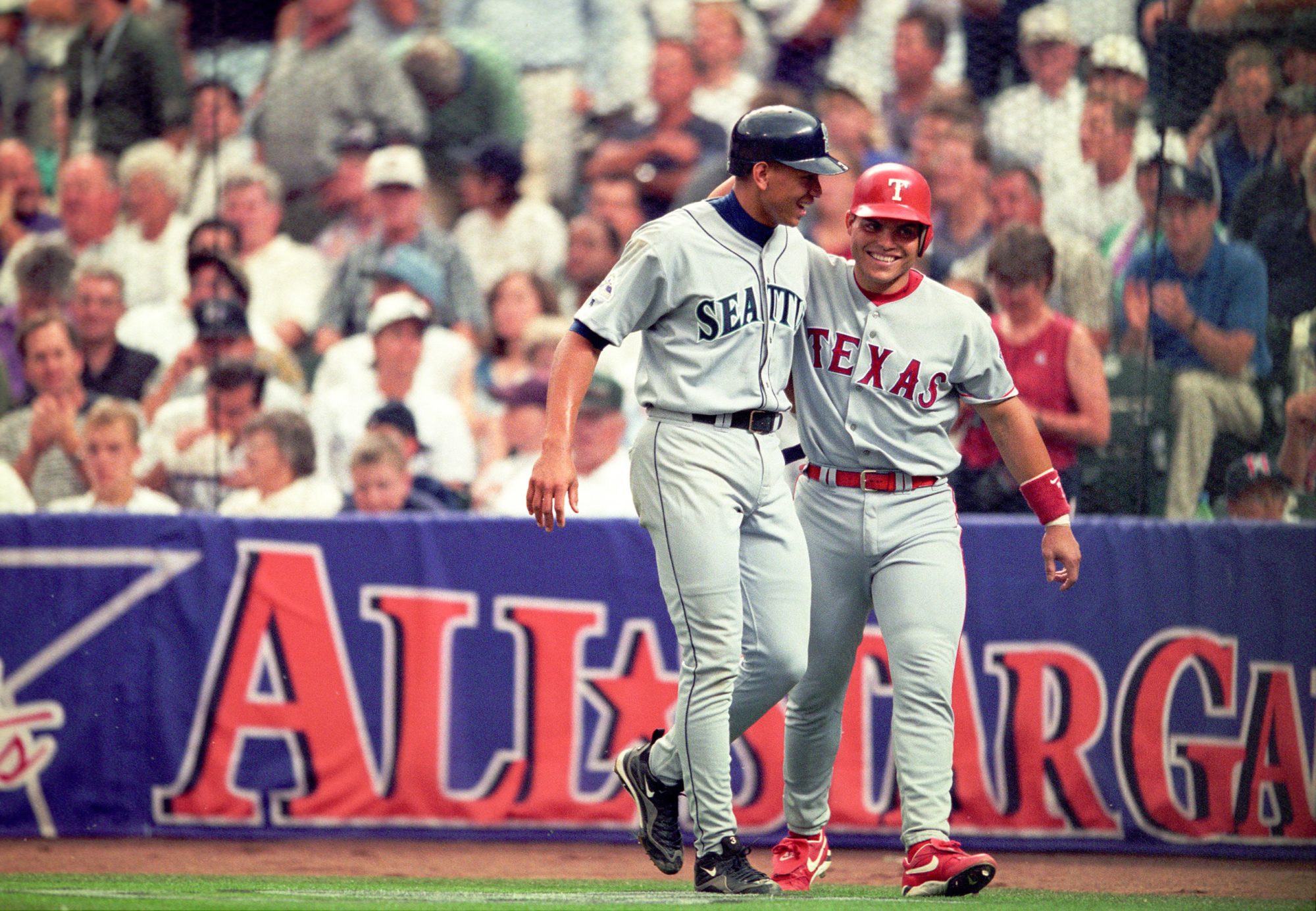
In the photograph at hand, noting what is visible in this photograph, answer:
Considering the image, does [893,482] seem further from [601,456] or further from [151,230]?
[151,230]

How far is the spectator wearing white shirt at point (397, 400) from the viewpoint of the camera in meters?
6.22

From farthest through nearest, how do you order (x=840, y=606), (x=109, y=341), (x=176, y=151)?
(x=176, y=151), (x=109, y=341), (x=840, y=606)

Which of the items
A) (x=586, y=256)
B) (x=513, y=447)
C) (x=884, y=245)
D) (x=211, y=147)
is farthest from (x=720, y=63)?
(x=884, y=245)

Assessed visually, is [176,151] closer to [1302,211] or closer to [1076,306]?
[1076,306]

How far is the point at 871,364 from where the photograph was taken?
3969mm

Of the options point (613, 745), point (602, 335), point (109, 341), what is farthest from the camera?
point (109, 341)

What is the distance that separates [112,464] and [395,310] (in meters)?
1.33

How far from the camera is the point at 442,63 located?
6934 millimetres

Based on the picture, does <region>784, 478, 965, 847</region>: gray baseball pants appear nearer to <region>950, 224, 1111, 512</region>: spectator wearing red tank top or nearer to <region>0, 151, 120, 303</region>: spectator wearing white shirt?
<region>950, 224, 1111, 512</region>: spectator wearing red tank top

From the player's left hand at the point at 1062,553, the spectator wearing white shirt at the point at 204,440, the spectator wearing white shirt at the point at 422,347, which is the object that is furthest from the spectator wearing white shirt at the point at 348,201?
the player's left hand at the point at 1062,553

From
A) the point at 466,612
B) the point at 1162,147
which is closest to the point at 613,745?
the point at 466,612

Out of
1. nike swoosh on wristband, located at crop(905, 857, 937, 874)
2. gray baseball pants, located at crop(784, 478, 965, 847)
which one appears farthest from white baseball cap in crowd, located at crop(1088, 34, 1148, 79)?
nike swoosh on wristband, located at crop(905, 857, 937, 874)

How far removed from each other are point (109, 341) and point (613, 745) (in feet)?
9.06

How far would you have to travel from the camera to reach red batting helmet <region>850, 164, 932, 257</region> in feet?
12.7
